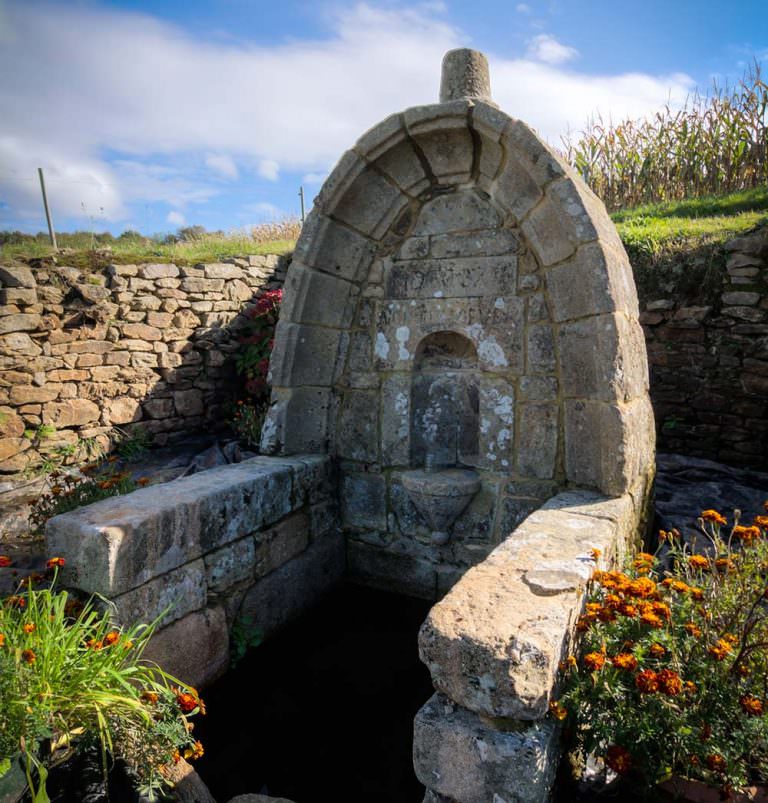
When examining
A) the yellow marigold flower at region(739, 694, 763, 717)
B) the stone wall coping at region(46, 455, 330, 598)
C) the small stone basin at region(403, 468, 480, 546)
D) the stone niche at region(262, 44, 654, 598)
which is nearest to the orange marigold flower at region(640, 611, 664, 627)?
the yellow marigold flower at region(739, 694, 763, 717)

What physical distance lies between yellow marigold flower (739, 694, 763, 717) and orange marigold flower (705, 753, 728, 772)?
143 mm

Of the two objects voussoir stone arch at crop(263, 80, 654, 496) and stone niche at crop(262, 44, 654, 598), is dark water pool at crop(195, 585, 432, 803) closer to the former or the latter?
stone niche at crop(262, 44, 654, 598)

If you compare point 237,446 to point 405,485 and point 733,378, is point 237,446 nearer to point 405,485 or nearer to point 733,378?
point 405,485

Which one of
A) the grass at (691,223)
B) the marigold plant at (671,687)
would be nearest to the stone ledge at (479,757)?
the marigold plant at (671,687)

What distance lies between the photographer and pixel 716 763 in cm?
135

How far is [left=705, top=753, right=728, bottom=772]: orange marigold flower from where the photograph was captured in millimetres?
1346

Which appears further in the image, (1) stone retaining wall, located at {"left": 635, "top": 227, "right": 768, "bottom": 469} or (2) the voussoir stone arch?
(1) stone retaining wall, located at {"left": 635, "top": 227, "right": 768, "bottom": 469}

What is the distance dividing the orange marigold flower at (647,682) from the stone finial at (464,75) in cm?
286

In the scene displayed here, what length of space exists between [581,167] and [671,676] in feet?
31.3

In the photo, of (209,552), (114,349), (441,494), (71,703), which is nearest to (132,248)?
(114,349)

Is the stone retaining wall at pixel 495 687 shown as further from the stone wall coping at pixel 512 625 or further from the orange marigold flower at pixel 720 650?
the orange marigold flower at pixel 720 650

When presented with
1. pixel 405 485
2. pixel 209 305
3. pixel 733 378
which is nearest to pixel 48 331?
pixel 209 305

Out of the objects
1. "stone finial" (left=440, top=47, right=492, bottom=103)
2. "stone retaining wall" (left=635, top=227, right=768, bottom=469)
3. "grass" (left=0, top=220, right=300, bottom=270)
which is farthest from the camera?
"grass" (left=0, top=220, right=300, bottom=270)

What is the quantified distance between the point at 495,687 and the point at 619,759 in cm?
35
